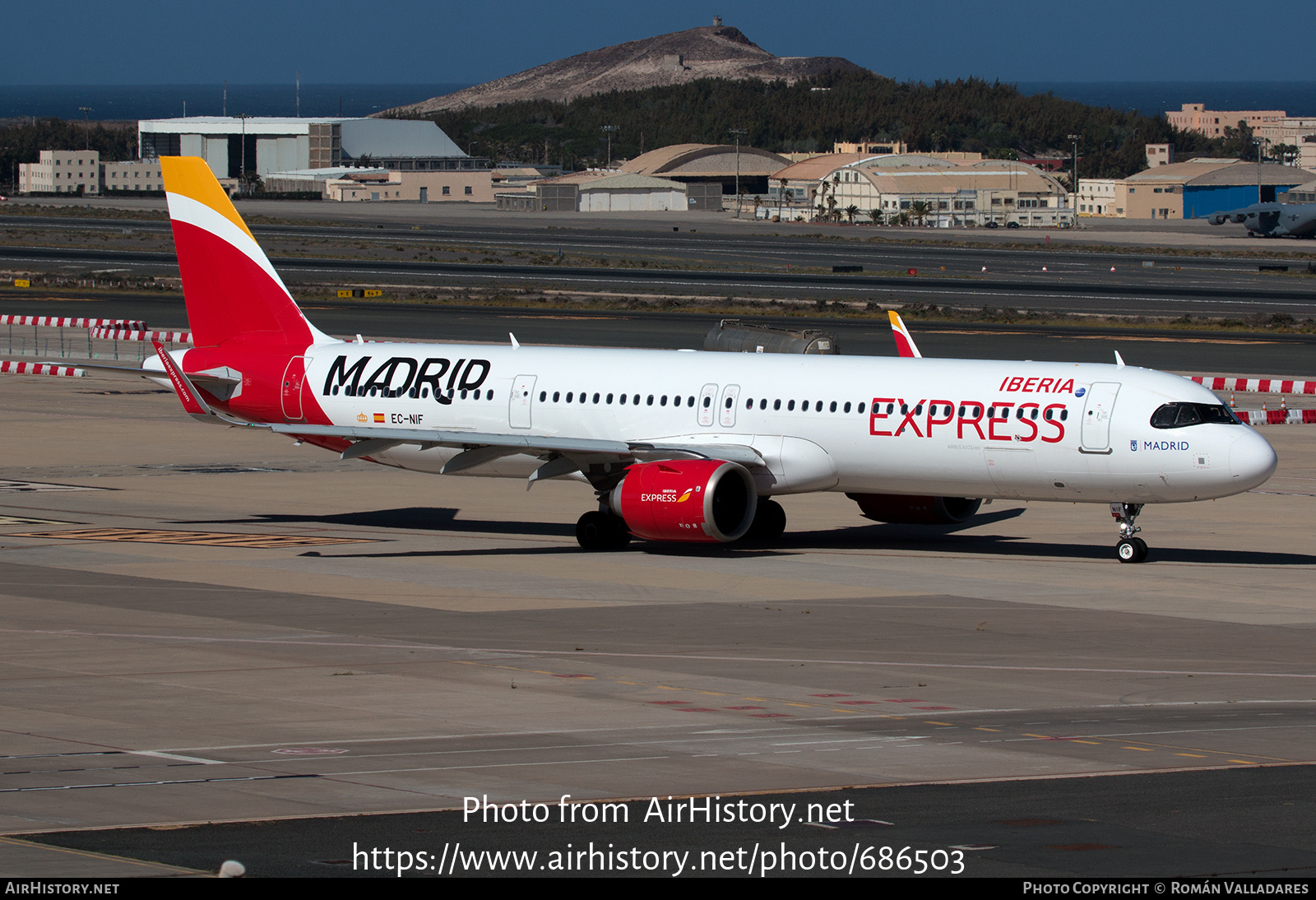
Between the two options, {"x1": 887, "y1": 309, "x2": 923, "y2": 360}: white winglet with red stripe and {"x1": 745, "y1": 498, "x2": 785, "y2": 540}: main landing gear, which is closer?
{"x1": 745, "y1": 498, "x2": 785, "y2": 540}: main landing gear

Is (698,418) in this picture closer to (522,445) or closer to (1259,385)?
(522,445)

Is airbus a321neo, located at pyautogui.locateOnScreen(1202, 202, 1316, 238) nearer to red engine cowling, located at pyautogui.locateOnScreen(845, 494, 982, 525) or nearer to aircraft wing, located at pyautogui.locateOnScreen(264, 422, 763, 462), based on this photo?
red engine cowling, located at pyautogui.locateOnScreen(845, 494, 982, 525)

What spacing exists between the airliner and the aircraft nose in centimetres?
4

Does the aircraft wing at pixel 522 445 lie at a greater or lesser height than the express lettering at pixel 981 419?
lesser

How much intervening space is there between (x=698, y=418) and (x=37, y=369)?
43.0 m

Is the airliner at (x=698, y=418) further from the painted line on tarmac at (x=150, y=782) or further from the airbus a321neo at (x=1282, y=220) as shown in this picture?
the airbus a321neo at (x=1282, y=220)

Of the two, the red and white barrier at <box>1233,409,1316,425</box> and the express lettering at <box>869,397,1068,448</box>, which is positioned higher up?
the express lettering at <box>869,397,1068,448</box>

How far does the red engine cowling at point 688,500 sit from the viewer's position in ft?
117

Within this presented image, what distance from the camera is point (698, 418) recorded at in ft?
127

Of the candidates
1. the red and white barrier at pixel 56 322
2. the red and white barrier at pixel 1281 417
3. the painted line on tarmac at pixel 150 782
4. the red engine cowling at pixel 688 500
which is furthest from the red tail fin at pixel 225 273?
the red and white barrier at pixel 56 322

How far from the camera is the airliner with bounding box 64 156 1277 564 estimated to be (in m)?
35.7

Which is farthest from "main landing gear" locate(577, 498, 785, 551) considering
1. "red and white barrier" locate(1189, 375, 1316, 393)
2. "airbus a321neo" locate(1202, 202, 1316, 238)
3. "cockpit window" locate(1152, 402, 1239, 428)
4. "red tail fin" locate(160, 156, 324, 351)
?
"airbus a321neo" locate(1202, 202, 1316, 238)

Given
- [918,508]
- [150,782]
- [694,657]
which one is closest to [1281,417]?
[918,508]

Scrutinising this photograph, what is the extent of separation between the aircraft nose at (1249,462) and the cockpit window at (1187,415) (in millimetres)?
740
